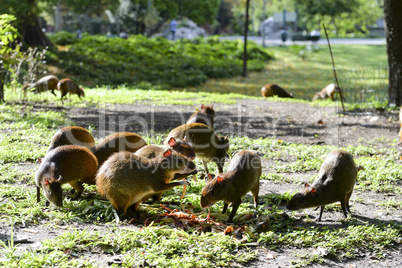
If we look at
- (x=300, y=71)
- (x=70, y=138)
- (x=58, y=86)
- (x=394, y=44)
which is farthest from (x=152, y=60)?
(x=70, y=138)

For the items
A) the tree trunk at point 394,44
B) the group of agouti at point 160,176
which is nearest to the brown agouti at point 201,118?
the group of agouti at point 160,176

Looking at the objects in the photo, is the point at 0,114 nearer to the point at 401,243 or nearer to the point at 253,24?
the point at 401,243

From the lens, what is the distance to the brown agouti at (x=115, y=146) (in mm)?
4578

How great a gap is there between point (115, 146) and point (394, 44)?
841 cm

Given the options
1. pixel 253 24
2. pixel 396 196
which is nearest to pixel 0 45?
pixel 396 196

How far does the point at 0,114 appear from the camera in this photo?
337 inches

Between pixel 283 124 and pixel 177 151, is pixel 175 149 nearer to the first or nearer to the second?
pixel 177 151

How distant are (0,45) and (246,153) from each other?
665cm

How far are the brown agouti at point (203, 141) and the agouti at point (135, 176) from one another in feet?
3.40

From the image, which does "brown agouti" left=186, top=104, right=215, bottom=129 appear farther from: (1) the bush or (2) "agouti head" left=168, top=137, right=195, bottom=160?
(1) the bush

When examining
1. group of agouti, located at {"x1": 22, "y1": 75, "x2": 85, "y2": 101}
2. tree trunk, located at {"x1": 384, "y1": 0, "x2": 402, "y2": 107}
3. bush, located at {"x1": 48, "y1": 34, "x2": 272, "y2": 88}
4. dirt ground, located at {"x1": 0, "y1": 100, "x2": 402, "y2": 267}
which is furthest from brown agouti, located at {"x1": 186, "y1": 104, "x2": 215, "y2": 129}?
bush, located at {"x1": 48, "y1": 34, "x2": 272, "y2": 88}

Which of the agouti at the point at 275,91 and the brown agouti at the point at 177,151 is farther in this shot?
the agouti at the point at 275,91

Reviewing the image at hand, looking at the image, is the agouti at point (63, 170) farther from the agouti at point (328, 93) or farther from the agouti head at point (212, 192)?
the agouti at point (328, 93)

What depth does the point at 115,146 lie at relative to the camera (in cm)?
459
